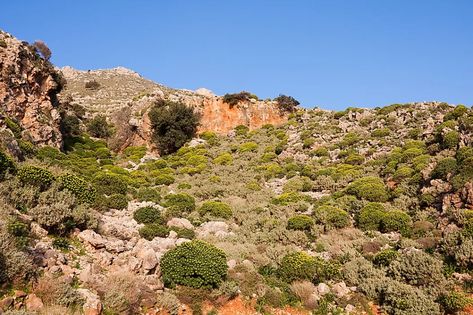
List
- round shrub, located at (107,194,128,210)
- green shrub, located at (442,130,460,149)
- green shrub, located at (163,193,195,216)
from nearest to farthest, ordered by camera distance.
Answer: round shrub, located at (107,194,128,210) < green shrub, located at (163,193,195,216) < green shrub, located at (442,130,460,149)

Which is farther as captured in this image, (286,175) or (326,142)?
(326,142)

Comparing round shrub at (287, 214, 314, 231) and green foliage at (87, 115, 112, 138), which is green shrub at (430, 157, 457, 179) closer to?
round shrub at (287, 214, 314, 231)

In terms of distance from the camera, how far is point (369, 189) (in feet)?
75.6

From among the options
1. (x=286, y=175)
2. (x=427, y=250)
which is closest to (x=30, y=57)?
(x=286, y=175)

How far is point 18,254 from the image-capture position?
8.97 meters

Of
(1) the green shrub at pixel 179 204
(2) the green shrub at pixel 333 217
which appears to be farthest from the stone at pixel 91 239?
(2) the green shrub at pixel 333 217

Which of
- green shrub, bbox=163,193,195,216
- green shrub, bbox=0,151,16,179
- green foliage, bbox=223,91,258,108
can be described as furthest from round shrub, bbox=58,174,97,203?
green foliage, bbox=223,91,258,108

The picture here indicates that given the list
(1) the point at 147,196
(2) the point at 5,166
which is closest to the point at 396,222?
(1) the point at 147,196

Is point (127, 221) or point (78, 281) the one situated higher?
point (127, 221)

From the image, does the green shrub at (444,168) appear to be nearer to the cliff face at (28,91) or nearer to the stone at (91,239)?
the stone at (91,239)

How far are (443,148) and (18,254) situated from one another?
26108mm

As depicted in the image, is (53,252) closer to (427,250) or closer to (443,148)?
(427,250)

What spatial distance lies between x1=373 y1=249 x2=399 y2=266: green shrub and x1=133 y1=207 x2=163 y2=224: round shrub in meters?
10.3

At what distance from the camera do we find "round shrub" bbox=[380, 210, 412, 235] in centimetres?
1794
